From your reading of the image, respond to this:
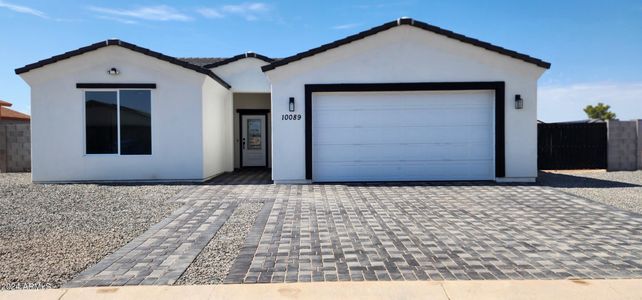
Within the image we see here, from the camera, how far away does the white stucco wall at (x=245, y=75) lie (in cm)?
1688

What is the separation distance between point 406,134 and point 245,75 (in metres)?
7.21

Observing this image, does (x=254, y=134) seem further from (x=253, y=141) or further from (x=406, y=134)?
(x=406, y=134)

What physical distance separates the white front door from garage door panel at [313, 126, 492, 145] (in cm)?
641

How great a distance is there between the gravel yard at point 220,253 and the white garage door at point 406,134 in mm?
4882

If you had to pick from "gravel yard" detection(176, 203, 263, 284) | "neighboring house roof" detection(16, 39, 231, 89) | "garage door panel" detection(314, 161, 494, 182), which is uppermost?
"neighboring house roof" detection(16, 39, 231, 89)

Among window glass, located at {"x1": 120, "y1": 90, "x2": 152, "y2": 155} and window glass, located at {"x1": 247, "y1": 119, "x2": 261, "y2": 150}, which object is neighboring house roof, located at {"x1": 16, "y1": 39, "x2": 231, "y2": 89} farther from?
window glass, located at {"x1": 247, "y1": 119, "x2": 261, "y2": 150}

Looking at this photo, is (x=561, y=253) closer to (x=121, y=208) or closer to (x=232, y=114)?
(x=121, y=208)

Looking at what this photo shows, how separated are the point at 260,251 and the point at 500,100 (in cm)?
891

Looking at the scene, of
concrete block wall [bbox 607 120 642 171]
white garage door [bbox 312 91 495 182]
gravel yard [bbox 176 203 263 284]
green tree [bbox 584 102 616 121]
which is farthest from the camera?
green tree [bbox 584 102 616 121]

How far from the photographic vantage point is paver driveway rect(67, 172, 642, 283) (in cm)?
489

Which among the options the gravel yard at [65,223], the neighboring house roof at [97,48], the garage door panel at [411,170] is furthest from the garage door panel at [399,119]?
the gravel yard at [65,223]

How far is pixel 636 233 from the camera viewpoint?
6594 millimetres

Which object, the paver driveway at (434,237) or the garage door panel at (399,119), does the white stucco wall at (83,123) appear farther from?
the garage door panel at (399,119)


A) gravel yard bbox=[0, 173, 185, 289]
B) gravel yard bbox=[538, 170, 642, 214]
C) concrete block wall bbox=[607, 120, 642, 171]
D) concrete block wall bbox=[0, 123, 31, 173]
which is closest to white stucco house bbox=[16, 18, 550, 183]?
gravel yard bbox=[538, 170, 642, 214]
